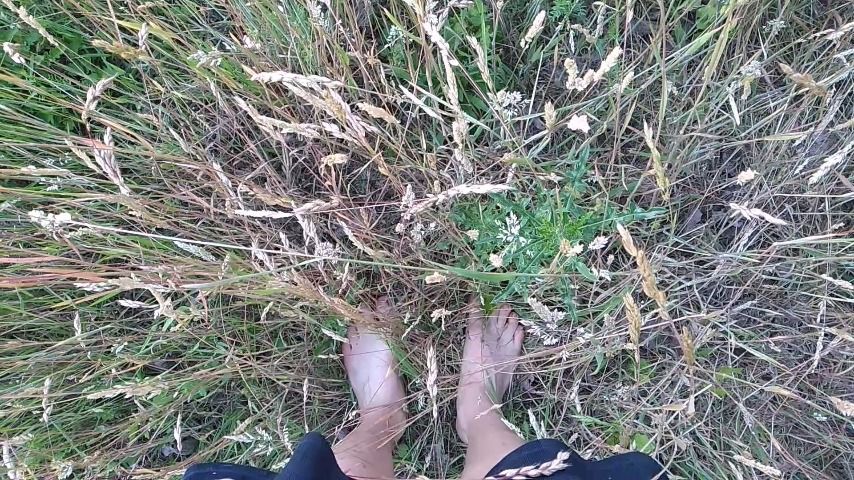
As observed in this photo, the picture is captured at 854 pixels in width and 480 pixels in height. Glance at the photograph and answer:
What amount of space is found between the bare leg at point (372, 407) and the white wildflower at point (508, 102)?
0.53m

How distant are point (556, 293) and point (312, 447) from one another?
635mm

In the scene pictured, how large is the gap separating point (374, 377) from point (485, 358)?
0.96 feet

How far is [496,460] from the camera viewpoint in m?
1.31

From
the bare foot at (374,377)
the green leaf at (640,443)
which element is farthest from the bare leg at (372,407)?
the green leaf at (640,443)

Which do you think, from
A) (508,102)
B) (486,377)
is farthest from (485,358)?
(508,102)

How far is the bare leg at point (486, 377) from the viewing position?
1400mm

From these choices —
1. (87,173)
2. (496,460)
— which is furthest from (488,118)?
(87,173)

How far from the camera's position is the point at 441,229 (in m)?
1.28

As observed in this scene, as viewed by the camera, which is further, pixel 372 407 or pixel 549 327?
pixel 372 407

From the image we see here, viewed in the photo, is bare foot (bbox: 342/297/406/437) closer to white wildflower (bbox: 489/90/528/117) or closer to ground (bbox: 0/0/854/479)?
ground (bbox: 0/0/854/479)

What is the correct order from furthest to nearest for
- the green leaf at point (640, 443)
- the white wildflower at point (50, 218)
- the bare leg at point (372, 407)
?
the bare leg at point (372, 407), the green leaf at point (640, 443), the white wildflower at point (50, 218)

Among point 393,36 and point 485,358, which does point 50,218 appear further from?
point 485,358

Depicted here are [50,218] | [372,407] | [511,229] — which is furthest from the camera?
[372,407]

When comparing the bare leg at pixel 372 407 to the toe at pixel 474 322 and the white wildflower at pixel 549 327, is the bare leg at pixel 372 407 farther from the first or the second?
the white wildflower at pixel 549 327
